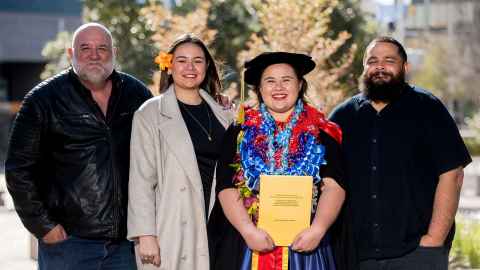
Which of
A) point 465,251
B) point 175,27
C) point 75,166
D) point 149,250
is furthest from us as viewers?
point 175,27

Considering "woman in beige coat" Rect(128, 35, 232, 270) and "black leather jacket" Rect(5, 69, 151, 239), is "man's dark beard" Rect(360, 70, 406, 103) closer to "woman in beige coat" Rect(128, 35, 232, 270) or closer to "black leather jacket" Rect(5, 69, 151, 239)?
"woman in beige coat" Rect(128, 35, 232, 270)

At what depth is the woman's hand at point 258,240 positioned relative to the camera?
178 inches

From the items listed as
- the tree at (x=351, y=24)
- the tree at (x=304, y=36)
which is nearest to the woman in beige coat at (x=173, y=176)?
the tree at (x=304, y=36)

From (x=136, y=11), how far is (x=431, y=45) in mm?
32942

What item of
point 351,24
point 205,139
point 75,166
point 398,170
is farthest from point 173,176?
point 351,24

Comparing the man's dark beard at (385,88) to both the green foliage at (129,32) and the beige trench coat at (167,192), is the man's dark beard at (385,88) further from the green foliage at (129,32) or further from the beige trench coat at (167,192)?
the green foliage at (129,32)

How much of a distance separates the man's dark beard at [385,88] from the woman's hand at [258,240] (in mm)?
1093

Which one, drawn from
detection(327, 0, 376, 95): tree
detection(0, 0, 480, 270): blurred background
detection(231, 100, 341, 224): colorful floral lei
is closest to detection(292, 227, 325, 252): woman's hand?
detection(231, 100, 341, 224): colorful floral lei

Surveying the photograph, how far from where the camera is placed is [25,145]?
4.82 meters

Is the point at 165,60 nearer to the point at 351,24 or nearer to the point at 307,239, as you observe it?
the point at 307,239

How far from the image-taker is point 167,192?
4.82 metres

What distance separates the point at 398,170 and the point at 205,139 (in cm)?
113

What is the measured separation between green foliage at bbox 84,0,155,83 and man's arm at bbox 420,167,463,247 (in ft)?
40.0

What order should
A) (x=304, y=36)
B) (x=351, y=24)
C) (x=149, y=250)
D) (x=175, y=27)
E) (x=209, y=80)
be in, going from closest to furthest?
(x=149, y=250), (x=209, y=80), (x=304, y=36), (x=175, y=27), (x=351, y=24)
